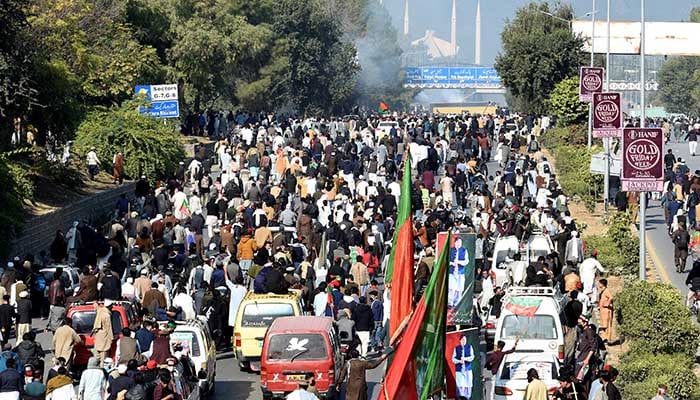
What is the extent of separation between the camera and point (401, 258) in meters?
16.0

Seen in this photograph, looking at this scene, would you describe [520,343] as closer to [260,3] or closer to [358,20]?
[260,3]

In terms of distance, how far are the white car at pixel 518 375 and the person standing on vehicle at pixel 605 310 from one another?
4867mm

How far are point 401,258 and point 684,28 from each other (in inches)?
3096

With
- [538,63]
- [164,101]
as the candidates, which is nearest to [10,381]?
[164,101]

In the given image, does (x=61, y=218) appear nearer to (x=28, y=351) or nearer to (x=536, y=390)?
(x=28, y=351)

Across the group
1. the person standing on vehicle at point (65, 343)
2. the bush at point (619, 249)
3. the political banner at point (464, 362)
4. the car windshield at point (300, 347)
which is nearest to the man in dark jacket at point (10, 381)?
the person standing on vehicle at point (65, 343)

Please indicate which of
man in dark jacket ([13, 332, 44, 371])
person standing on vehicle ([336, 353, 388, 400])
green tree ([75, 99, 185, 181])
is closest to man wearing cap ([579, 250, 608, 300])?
person standing on vehicle ([336, 353, 388, 400])

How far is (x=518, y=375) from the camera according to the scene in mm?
19734

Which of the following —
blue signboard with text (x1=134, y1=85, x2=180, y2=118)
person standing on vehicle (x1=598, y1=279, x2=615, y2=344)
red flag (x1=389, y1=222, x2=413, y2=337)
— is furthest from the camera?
blue signboard with text (x1=134, y1=85, x2=180, y2=118)

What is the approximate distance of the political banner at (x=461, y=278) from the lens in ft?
68.3

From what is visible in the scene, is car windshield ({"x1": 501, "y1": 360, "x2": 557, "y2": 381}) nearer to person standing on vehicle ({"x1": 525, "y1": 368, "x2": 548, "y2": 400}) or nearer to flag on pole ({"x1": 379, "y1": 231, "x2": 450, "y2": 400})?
person standing on vehicle ({"x1": 525, "y1": 368, "x2": 548, "y2": 400})

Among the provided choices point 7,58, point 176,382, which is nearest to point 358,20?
point 7,58

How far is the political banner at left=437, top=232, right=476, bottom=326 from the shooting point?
20812mm

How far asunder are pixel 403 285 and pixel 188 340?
6172 millimetres
